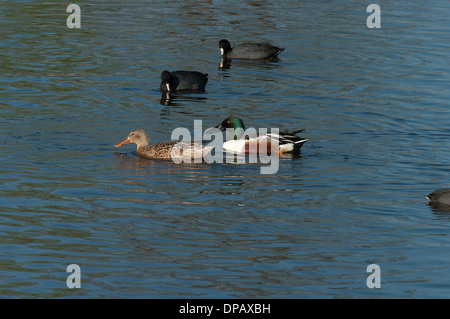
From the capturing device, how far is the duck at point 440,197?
41.7 ft

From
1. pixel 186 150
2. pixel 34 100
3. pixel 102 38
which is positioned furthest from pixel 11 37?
pixel 186 150

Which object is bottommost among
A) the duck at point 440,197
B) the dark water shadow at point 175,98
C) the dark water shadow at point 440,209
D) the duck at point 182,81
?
the dark water shadow at point 440,209

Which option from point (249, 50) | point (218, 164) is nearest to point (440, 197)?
point (218, 164)

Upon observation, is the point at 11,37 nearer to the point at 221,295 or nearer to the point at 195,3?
the point at 195,3

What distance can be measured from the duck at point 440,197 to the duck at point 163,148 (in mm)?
4079

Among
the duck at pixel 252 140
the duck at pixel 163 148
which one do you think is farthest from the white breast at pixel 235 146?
the duck at pixel 163 148

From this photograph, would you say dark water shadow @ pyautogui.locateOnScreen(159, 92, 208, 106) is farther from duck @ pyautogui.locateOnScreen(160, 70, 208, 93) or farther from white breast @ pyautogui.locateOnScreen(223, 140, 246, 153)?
white breast @ pyautogui.locateOnScreen(223, 140, 246, 153)

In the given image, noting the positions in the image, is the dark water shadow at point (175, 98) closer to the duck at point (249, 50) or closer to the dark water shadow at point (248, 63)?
the dark water shadow at point (248, 63)

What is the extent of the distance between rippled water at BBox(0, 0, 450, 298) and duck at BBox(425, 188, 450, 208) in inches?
6.9

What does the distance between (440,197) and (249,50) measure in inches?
469

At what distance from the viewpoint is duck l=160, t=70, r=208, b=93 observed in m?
20.0

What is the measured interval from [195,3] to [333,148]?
1397cm

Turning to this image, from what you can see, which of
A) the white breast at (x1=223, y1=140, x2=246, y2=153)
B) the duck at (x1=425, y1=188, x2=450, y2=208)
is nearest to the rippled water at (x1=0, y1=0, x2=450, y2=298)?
the duck at (x1=425, y1=188, x2=450, y2=208)

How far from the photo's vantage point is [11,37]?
24188 millimetres
